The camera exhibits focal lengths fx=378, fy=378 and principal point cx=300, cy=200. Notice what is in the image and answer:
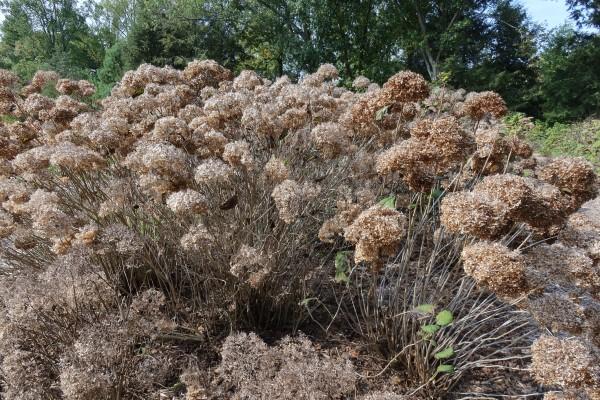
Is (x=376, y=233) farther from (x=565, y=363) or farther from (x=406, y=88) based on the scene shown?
(x=406, y=88)

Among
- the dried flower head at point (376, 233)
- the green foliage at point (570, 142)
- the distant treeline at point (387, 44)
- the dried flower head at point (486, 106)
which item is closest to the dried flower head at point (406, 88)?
the dried flower head at point (486, 106)

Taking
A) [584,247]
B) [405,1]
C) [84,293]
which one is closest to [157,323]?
[84,293]

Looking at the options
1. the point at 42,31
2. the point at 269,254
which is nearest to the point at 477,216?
the point at 269,254

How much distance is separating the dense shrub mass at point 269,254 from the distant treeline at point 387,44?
16.5 meters

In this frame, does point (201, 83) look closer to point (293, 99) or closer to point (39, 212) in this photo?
point (293, 99)

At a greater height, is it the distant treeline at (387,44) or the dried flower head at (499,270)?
the distant treeline at (387,44)

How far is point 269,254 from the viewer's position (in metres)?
2.54

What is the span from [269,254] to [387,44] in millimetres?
21409

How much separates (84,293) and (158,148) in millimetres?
956

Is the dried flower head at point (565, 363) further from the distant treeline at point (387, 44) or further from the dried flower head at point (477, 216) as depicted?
the distant treeline at point (387, 44)

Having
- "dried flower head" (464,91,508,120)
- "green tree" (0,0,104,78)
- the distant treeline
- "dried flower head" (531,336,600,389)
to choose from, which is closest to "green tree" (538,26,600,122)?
the distant treeline

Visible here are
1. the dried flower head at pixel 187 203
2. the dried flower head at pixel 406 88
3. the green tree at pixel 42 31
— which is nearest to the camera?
the dried flower head at pixel 187 203

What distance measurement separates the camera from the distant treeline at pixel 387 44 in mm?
18578

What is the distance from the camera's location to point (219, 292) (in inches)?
107
